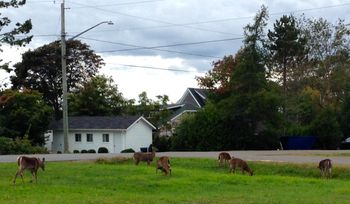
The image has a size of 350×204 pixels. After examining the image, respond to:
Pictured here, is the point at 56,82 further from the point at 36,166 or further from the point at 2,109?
the point at 36,166

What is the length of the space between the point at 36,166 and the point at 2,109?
148 feet

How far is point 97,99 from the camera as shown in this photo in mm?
82062

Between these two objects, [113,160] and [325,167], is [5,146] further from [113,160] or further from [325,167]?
[325,167]

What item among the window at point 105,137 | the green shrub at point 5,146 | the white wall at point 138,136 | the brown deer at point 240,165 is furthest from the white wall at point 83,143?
the brown deer at point 240,165

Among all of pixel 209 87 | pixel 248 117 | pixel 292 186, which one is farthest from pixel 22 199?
pixel 209 87

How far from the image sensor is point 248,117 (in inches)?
2199

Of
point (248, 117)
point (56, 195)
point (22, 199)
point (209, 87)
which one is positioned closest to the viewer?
point (22, 199)

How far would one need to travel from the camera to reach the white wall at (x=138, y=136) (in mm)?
69625

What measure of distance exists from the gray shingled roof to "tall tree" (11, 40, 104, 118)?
9385 millimetres

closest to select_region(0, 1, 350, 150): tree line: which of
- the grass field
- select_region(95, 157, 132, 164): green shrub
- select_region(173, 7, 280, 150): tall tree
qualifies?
select_region(173, 7, 280, 150): tall tree

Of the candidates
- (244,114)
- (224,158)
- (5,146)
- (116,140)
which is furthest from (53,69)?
(224,158)

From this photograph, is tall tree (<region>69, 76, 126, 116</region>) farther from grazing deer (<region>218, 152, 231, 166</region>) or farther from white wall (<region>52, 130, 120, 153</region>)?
grazing deer (<region>218, 152, 231, 166</region>)

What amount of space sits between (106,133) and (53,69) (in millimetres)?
14814

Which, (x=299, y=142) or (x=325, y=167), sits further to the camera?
(x=299, y=142)
